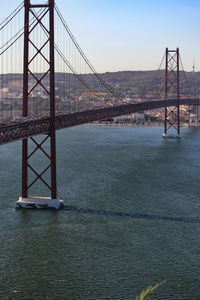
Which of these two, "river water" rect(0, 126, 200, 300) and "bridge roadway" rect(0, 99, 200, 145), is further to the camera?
"bridge roadway" rect(0, 99, 200, 145)

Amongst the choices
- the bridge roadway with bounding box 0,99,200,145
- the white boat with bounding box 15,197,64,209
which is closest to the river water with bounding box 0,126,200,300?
the white boat with bounding box 15,197,64,209

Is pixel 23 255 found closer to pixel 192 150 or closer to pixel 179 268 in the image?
pixel 179 268

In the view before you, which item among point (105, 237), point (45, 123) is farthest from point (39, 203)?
point (105, 237)

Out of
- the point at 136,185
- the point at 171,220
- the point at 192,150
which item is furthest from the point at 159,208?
the point at 192,150

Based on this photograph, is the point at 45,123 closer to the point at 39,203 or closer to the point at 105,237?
the point at 39,203

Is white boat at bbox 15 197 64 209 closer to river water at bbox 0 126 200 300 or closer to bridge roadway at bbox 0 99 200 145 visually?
river water at bbox 0 126 200 300

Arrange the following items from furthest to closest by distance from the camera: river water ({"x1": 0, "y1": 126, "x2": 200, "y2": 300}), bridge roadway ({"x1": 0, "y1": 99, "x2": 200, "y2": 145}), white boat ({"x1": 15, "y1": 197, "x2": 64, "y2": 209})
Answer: white boat ({"x1": 15, "y1": 197, "x2": 64, "y2": 209}) < bridge roadway ({"x1": 0, "y1": 99, "x2": 200, "y2": 145}) < river water ({"x1": 0, "y1": 126, "x2": 200, "y2": 300})

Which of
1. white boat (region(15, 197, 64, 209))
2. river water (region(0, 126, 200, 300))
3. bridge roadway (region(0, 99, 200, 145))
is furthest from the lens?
white boat (region(15, 197, 64, 209))

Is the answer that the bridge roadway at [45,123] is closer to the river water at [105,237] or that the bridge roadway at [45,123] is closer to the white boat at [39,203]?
the white boat at [39,203]

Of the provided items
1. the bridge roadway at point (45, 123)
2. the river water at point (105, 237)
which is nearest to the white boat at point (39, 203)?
the river water at point (105, 237)
